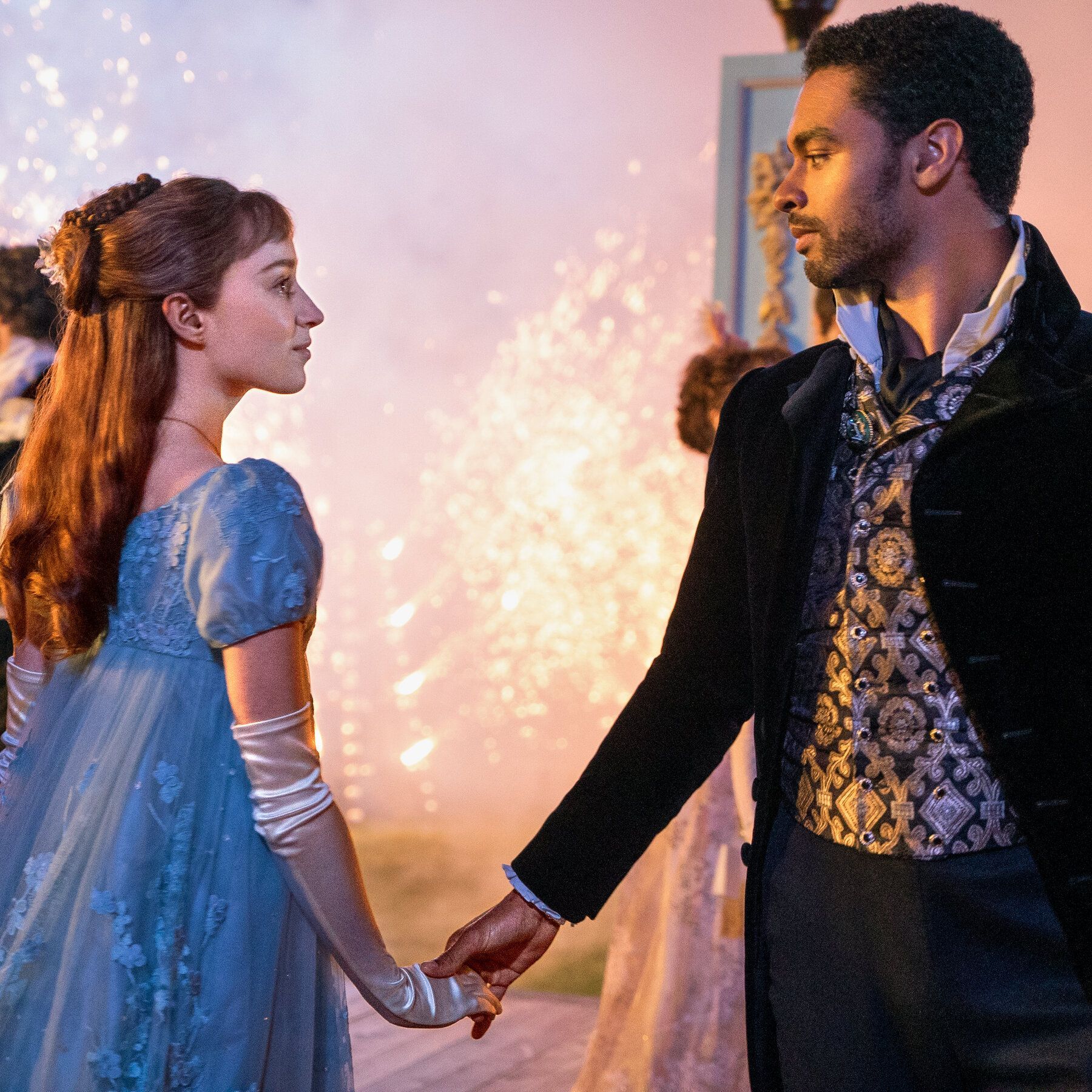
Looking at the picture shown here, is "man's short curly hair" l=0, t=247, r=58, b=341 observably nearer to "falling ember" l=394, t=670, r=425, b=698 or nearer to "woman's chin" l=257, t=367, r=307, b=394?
"woman's chin" l=257, t=367, r=307, b=394

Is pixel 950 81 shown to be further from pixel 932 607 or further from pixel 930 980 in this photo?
pixel 930 980

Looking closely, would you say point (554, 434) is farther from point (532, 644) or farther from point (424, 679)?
point (424, 679)

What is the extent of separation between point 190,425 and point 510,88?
11.1 feet

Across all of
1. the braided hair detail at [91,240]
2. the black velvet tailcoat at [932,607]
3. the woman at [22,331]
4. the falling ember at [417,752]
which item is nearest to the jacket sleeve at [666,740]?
the black velvet tailcoat at [932,607]

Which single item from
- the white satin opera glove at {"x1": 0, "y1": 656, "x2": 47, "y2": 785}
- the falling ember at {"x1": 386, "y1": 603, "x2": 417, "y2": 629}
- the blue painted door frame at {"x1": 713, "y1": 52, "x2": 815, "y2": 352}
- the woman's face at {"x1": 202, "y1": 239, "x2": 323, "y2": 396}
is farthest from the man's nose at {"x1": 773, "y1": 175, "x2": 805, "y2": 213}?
the falling ember at {"x1": 386, "y1": 603, "x2": 417, "y2": 629}

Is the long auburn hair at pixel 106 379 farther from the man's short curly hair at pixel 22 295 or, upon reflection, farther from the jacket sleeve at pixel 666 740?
the man's short curly hair at pixel 22 295

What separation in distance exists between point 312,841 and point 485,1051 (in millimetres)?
1924

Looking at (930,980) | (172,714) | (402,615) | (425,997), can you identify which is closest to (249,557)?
(172,714)

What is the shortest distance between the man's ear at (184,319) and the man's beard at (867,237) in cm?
62

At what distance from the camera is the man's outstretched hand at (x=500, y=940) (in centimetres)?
143

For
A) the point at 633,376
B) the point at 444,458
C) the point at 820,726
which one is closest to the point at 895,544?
the point at 820,726

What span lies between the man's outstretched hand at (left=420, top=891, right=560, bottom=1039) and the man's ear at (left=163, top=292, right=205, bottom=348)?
694 mm

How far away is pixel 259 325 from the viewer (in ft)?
4.40

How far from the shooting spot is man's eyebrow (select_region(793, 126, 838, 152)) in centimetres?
124
